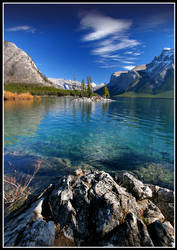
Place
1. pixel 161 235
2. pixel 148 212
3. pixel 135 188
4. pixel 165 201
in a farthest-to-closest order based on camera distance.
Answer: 1. pixel 135 188
2. pixel 165 201
3. pixel 148 212
4. pixel 161 235

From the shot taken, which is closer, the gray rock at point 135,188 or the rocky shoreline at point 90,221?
the rocky shoreline at point 90,221

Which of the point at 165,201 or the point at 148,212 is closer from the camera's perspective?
the point at 148,212

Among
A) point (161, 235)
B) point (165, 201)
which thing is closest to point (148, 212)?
point (161, 235)

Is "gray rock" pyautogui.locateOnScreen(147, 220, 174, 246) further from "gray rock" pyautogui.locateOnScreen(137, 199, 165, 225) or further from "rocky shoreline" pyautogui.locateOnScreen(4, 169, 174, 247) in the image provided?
"gray rock" pyautogui.locateOnScreen(137, 199, 165, 225)

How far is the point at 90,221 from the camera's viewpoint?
529 cm

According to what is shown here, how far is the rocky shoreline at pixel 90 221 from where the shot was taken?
4695 mm

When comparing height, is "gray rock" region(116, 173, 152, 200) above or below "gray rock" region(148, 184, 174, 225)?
above

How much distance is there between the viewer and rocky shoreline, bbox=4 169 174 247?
15.4 ft

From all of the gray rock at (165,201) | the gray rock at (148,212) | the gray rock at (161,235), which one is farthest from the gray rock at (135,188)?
the gray rock at (161,235)

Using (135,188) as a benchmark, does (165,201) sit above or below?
below

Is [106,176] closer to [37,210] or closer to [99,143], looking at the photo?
[37,210]

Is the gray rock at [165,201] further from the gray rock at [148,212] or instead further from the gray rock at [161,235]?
the gray rock at [161,235]

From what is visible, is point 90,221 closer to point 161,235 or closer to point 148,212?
point 161,235

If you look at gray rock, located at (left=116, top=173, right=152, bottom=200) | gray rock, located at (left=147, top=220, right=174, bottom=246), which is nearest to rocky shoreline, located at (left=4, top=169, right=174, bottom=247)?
gray rock, located at (left=147, top=220, right=174, bottom=246)
